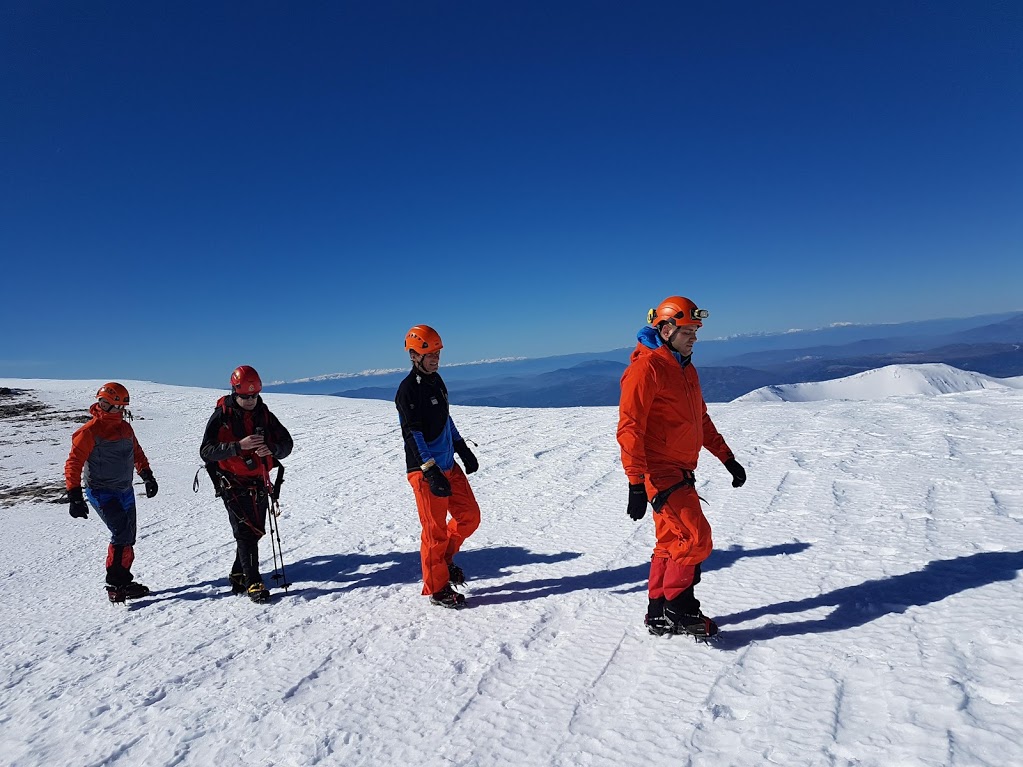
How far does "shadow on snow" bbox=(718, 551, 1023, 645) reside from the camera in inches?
132

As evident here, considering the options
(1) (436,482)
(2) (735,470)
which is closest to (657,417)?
(2) (735,470)

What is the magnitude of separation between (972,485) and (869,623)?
12.9ft

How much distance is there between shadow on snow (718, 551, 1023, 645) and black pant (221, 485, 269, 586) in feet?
13.7

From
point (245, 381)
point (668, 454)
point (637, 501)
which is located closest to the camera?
point (637, 501)

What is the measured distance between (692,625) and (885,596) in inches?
61.6

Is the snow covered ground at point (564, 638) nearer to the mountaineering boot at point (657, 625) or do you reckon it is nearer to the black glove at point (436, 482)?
the mountaineering boot at point (657, 625)

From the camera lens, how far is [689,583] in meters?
3.31

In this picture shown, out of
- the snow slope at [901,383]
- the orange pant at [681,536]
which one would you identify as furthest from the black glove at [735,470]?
the snow slope at [901,383]

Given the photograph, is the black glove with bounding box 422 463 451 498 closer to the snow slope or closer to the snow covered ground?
the snow covered ground

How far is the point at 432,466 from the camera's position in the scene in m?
4.08

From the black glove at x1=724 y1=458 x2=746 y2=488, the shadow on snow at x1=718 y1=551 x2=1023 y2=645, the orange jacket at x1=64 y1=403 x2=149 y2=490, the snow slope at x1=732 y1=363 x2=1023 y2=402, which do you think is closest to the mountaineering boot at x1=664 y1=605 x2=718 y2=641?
the shadow on snow at x1=718 y1=551 x2=1023 y2=645

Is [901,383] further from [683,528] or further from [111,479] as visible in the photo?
[111,479]

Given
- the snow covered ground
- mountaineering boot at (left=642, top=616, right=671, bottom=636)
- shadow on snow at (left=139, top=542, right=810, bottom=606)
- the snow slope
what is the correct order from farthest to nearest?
the snow slope
shadow on snow at (left=139, top=542, right=810, bottom=606)
mountaineering boot at (left=642, top=616, right=671, bottom=636)
the snow covered ground

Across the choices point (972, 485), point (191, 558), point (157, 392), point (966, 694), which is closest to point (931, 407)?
point (972, 485)
